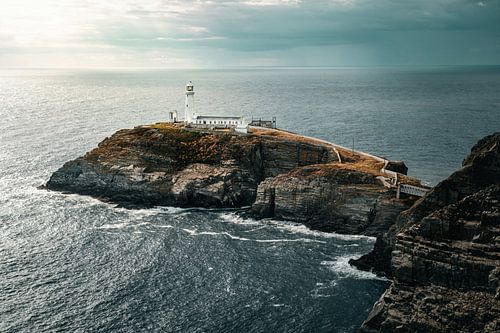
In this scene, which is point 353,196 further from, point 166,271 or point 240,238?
point 166,271

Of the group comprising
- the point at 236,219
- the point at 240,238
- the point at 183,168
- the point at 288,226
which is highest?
the point at 183,168

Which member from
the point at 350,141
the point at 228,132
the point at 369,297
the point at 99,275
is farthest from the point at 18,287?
the point at 350,141

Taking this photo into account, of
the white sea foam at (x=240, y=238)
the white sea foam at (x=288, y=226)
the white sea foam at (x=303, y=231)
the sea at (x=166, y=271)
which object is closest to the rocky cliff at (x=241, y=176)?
the white sea foam at (x=303, y=231)

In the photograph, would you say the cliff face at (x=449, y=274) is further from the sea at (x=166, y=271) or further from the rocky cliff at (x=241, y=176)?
the rocky cliff at (x=241, y=176)

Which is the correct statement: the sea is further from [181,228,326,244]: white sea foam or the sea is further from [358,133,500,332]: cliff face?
[358,133,500,332]: cliff face

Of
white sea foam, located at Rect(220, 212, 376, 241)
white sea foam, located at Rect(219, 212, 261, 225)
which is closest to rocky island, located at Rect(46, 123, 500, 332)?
white sea foam, located at Rect(220, 212, 376, 241)

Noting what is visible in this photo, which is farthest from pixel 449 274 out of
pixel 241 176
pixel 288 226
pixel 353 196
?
pixel 241 176

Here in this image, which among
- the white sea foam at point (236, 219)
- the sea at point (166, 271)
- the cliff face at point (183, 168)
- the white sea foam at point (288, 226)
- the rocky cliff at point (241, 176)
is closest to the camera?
the sea at point (166, 271)

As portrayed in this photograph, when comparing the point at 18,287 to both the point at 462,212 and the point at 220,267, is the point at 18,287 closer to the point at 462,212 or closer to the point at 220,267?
the point at 220,267
